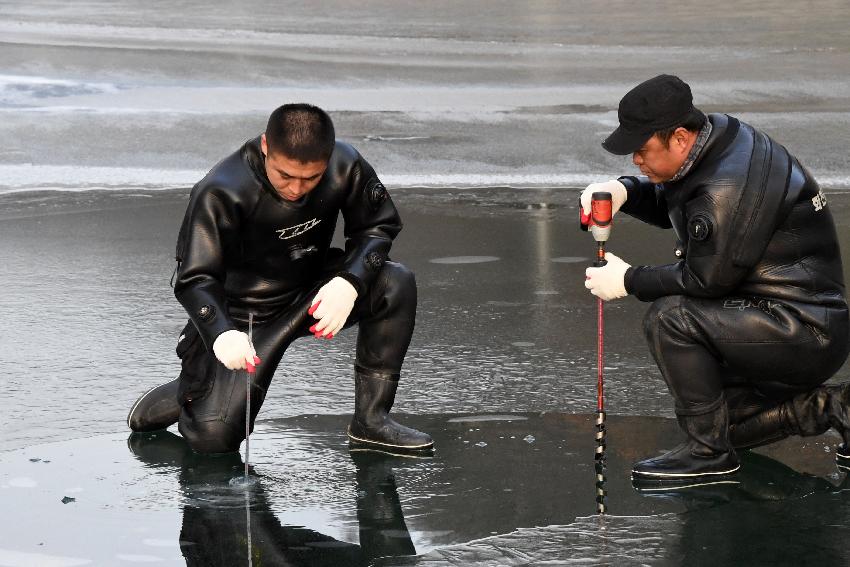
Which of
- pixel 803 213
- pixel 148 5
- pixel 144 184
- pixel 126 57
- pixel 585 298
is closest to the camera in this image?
pixel 803 213

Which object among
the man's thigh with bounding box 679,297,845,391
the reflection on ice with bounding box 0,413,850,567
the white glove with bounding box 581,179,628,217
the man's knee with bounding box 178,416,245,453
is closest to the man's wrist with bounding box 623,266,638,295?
the man's thigh with bounding box 679,297,845,391

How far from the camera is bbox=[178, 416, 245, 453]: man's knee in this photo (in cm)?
462

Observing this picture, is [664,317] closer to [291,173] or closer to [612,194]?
[612,194]

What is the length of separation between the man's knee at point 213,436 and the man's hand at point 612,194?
1.41 metres

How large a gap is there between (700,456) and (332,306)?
1.29 metres

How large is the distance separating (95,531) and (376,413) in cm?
112

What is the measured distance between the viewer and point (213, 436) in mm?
4621

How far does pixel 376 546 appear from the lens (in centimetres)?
388

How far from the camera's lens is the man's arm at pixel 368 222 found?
4.73m

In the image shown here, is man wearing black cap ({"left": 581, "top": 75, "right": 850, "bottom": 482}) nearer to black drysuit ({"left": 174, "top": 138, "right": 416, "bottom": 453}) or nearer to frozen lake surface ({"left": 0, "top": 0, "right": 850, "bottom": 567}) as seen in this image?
frozen lake surface ({"left": 0, "top": 0, "right": 850, "bottom": 567})

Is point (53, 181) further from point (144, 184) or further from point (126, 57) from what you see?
point (126, 57)

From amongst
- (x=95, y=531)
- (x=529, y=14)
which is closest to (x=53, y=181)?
(x=95, y=531)

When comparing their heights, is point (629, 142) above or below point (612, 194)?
above

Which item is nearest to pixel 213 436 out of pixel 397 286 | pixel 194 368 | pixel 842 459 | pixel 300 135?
pixel 194 368
